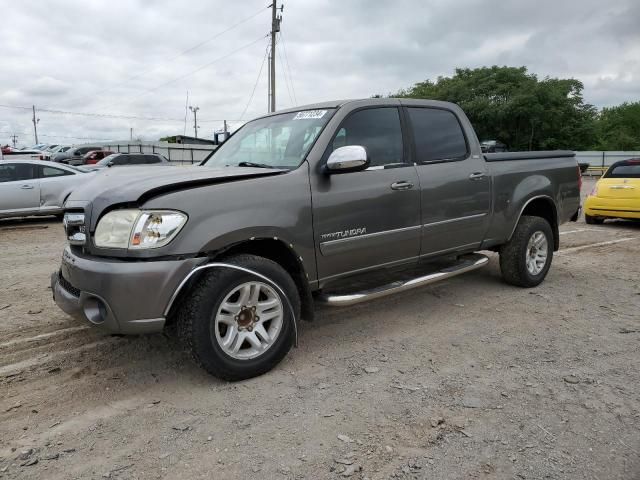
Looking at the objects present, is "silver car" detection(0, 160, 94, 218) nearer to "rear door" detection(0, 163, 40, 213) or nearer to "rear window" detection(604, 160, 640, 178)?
"rear door" detection(0, 163, 40, 213)

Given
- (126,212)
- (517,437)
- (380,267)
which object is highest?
(126,212)

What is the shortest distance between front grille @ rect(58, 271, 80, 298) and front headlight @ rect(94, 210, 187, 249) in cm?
37

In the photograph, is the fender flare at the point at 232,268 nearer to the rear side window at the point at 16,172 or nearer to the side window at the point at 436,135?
the side window at the point at 436,135

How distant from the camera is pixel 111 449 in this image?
2.55m

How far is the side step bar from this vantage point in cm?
363

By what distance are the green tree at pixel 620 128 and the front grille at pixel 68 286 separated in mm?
63511

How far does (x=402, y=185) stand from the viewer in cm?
401

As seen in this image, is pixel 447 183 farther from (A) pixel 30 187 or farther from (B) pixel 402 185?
(A) pixel 30 187

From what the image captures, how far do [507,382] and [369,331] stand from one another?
4.08 ft

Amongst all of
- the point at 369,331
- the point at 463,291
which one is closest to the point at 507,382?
the point at 369,331

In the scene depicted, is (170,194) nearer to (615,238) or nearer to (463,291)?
(463,291)

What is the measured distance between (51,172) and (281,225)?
9.73 metres

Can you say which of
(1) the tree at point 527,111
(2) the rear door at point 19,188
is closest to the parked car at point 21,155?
(2) the rear door at point 19,188

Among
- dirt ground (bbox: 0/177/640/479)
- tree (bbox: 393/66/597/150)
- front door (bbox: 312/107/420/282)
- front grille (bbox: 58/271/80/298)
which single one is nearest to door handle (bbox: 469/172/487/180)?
front door (bbox: 312/107/420/282)
